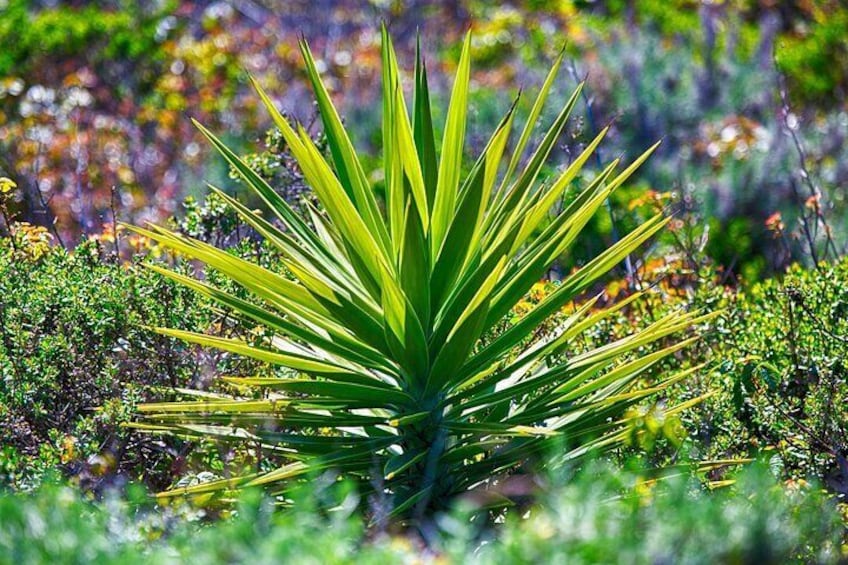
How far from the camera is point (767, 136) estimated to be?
8.52 meters

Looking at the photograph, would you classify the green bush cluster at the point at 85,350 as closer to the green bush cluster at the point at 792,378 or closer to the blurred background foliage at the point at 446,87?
A: the green bush cluster at the point at 792,378

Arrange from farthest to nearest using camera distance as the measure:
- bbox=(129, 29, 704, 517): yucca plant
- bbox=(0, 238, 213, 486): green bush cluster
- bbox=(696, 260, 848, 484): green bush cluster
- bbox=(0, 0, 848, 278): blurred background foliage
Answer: bbox=(0, 0, 848, 278): blurred background foliage → bbox=(696, 260, 848, 484): green bush cluster → bbox=(0, 238, 213, 486): green bush cluster → bbox=(129, 29, 704, 517): yucca plant

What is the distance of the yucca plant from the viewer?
3.16 meters

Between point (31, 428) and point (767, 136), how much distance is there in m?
6.33

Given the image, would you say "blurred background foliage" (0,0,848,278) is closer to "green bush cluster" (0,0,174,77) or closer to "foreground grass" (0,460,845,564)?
"green bush cluster" (0,0,174,77)

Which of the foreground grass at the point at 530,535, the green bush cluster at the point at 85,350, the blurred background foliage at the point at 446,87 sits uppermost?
the blurred background foliage at the point at 446,87

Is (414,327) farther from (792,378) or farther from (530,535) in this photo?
(792,378)

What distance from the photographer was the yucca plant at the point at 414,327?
3.16 metres

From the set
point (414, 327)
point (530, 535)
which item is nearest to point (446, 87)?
point (414, 327)

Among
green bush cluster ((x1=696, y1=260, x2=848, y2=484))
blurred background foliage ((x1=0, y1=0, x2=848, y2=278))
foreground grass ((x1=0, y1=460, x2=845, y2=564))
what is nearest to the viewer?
foreground grass ((x1=0, y1=460, x2=845, y2=564))

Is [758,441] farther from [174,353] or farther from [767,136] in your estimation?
[767,136]

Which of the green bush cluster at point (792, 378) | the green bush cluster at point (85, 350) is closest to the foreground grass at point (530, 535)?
the green bush cluster at point (85, 350)

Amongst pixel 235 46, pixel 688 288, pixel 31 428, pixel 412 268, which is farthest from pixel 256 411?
pixel 235 46

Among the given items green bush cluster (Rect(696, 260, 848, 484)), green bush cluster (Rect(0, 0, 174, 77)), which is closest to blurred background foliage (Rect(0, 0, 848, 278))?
green bush cluster (Rect(0, 0, 174, 77))
